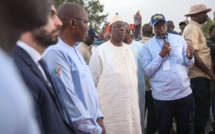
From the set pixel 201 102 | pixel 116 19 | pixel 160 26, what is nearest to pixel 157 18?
pixel 160 26

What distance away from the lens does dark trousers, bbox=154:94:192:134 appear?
13.0 feet

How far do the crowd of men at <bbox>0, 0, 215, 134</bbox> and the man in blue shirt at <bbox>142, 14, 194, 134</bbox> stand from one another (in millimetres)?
12

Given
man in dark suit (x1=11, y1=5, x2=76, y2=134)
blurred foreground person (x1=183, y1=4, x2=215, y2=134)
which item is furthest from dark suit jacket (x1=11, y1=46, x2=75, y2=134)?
blurred foreground person (x1=183, y1=4, x2=215, y2=134)

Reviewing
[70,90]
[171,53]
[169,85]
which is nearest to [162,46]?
[171,53]

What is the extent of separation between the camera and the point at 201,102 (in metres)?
4.64

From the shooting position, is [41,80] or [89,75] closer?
[41,80]

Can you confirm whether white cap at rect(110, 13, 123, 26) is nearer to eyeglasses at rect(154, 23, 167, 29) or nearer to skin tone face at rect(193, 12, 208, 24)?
eyeglasses at rect(154, 23, 167, 29)

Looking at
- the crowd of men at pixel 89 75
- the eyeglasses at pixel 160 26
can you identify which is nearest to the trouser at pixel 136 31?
the crowd of men at pixel 89 75

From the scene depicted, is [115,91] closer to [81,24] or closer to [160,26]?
[81,24]

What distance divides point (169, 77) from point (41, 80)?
2598mm

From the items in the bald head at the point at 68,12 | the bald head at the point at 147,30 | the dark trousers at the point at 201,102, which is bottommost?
the dark trousers at the point at 201,102

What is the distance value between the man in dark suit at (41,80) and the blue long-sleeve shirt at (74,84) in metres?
0.31

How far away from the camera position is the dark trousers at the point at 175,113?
13.0ft

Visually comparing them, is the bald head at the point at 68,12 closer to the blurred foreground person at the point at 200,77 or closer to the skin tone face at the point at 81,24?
the skin tone face at the point at 81,24
